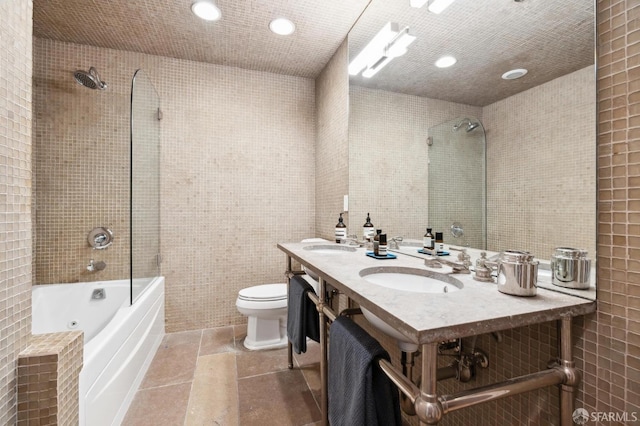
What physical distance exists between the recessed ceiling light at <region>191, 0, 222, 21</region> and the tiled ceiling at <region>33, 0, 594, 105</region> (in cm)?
4

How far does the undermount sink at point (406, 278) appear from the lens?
3.59 ft

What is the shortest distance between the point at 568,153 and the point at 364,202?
3.99 ft

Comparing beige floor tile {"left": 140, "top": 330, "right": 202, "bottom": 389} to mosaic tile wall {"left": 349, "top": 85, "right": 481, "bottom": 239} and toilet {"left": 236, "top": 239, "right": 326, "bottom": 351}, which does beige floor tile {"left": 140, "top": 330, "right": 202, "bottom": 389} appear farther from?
mosaic tile wall {"left": 349, "top": 85, "right": 481, "bottom": 239}

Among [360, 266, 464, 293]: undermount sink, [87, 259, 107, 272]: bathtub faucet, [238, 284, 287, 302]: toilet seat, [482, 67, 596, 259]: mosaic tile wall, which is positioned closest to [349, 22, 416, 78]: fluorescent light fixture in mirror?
[482, 67, 596, 259]: mosaic tile wall

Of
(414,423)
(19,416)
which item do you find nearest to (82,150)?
(19,416)

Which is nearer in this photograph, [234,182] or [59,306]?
[59,306]

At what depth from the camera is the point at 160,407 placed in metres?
1.54

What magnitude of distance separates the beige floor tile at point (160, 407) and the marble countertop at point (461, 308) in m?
1.31

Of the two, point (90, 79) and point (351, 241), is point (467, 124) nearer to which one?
point (351, 241)

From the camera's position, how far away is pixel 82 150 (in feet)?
7.24

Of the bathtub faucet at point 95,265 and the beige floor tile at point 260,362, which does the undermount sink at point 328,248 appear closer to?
the beige floor tile at point 260,362

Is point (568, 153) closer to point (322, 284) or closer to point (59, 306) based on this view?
point (322, 284)

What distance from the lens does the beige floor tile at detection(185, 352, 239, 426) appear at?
146cm

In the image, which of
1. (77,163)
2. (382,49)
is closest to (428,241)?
(382,49)
